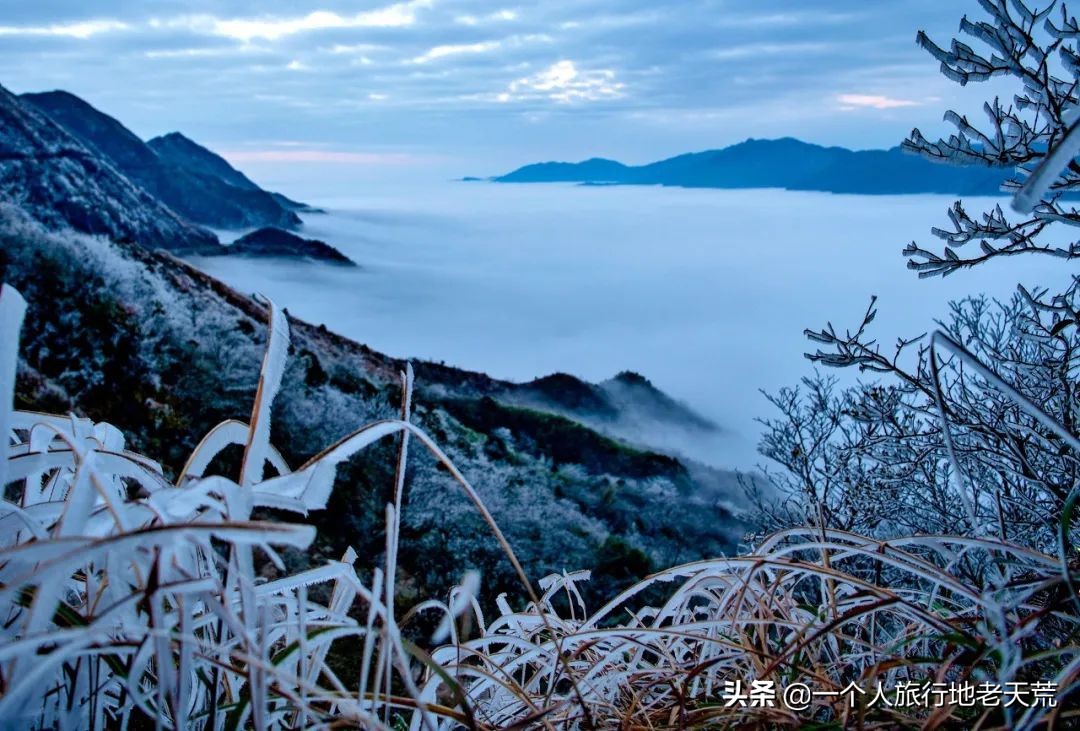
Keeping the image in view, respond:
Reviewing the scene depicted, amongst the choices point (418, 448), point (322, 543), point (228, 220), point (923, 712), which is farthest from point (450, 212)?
point (923, 712)

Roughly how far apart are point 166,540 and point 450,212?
13.0 feet

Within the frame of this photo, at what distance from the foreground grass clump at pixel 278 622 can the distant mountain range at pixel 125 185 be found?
315 cm

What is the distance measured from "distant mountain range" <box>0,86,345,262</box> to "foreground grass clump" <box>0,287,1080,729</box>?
10.3 feet

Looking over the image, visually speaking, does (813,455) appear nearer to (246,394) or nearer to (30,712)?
(246,394)

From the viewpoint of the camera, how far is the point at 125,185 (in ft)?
11.9

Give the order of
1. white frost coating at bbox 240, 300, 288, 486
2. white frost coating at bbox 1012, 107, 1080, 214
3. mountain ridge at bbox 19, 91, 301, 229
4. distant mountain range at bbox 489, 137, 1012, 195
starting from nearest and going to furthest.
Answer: white frost coating at bbox 1012, 107, 1080, 214 → white frost coating at bbox 240, 300, 288, 486 → mountain ridge at bbox 19, 91, 301, 229 → distant mountain range at bbox 489, 137, 1012, 195

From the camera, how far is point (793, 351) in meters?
3.51

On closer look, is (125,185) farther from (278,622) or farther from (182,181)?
(278,622)

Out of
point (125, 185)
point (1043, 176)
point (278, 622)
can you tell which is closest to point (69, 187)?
point (125, 185)

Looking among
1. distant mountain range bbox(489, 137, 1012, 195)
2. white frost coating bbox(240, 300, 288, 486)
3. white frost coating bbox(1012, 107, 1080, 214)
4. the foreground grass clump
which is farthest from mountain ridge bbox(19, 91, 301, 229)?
white frost coating bbox(1012, 107, 1080, 214)

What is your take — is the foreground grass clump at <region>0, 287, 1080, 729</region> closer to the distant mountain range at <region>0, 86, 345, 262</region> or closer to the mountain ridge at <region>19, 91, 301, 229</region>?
the distant mountain range at <region>0, 86, 345, 262</region>

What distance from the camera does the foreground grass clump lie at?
0.37 meters

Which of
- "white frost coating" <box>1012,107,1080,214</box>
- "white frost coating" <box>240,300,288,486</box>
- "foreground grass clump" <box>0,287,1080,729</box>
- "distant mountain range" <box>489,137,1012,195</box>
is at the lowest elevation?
"foreground grass clump" <box>0,287,1080,729</box>

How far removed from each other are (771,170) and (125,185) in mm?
3647
